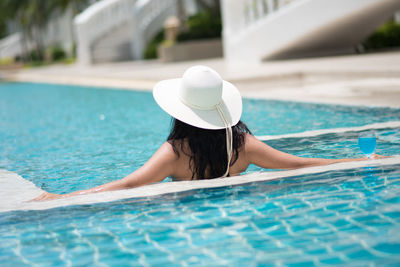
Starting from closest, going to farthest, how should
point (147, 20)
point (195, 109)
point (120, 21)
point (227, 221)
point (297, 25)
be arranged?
point (227, 221) → point (195, 109) → point (297, 25) → point (120, 21) → point (147, 20)

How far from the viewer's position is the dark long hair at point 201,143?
3430 mm

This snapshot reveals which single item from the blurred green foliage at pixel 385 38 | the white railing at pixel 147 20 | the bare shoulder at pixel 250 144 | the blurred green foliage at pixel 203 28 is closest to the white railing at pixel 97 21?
the white railing at pixel 147 20

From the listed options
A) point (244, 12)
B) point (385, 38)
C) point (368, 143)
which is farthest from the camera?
point (385, 38)

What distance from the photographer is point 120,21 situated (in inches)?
997

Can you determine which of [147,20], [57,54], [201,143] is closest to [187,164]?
[201,143]

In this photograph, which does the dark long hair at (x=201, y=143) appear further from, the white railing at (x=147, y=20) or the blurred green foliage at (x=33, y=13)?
the blurred green foliage at (x=33, y=13)

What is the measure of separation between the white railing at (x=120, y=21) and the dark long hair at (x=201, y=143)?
2162cm

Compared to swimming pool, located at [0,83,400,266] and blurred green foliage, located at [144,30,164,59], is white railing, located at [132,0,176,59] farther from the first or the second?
swimming pool, located at [0,83,400,266]

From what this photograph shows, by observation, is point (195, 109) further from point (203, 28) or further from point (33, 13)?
point (33, 13)

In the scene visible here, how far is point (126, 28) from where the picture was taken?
25688mm

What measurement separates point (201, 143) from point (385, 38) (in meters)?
14.8

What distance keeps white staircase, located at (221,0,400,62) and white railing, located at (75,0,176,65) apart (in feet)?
29.3

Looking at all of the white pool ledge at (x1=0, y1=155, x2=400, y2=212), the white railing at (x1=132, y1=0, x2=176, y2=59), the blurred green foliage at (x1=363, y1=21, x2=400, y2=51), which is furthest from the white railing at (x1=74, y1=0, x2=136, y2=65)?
the white pool ledge at (x1=0, y1=155, x2=400, y2=212)

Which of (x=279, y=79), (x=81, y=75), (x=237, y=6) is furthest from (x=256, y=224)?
(x=81, y=75)
